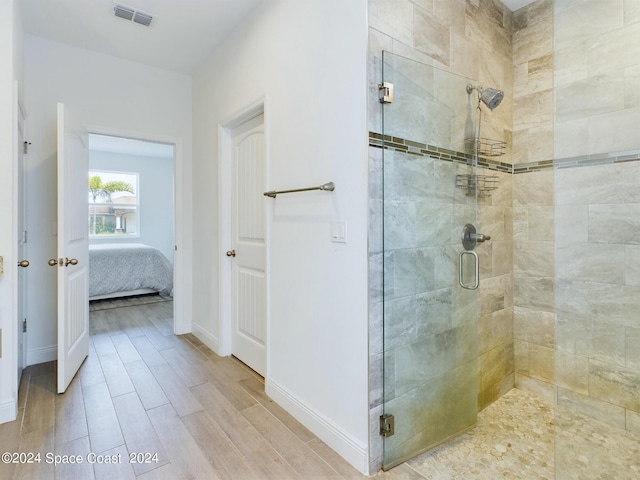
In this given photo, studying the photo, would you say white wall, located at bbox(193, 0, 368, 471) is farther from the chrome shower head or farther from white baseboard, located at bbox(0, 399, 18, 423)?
white baseboard, located at bbox(0, 399, 18, 423)

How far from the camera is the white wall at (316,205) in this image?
1.70 meters

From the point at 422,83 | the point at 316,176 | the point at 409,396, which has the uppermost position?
the point at 422,83

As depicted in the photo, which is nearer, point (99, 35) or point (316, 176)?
point (316, 176)

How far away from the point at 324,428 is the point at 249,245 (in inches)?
59.1

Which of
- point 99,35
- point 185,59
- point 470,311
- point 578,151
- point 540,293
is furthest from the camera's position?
point 185,59

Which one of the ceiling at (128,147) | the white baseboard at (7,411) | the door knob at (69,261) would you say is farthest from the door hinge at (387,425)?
the ceiling at (128,147)

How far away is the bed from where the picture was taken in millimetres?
4941

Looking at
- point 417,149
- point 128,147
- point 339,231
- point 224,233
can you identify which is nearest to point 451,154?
point 417,149

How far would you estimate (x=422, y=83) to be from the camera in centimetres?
180

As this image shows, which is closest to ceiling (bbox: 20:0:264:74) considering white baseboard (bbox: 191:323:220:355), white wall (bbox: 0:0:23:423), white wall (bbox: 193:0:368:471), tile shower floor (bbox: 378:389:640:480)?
white wall (bbox: 193:0:368:471)

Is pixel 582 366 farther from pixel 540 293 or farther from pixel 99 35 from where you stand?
pixel 99 35

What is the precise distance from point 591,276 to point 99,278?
5.51 meters

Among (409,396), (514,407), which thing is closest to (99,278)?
(409,396)

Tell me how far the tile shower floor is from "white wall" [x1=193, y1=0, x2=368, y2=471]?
41cm
